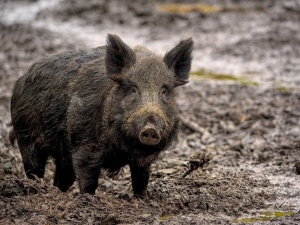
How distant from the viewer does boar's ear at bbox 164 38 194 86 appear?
755 centimetres

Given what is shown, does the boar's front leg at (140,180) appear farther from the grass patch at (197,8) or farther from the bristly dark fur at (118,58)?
the grass patch at (197,8)

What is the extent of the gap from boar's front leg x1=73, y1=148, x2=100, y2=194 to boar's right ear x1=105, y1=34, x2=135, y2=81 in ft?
2.69

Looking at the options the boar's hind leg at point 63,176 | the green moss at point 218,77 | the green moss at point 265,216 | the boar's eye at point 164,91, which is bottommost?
the green moss at point 265,216

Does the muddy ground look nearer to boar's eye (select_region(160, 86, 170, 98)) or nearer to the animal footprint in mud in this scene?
the animal footprint in mud

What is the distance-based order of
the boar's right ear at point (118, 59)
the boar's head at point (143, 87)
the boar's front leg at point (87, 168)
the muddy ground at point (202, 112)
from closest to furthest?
the boar's head at point (143, 87) → the muddy ground at point (202, 112) → the boar's right ear at point (118, 59) → the boar's front leg at point (87, 168)

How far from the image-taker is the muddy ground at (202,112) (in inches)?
278

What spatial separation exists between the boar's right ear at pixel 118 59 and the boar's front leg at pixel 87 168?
82cm

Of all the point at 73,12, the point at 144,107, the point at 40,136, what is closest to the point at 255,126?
the point at 40,136

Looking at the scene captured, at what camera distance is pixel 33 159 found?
850cm

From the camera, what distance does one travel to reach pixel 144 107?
6.86 meters

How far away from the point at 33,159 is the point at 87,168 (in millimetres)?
1161

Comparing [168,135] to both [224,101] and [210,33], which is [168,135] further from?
[210,33]

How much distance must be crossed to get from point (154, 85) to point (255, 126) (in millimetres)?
5007

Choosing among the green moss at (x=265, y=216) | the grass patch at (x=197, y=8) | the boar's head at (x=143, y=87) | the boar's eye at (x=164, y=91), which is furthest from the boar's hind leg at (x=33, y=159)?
the grass patch at (x=197, y=8)
